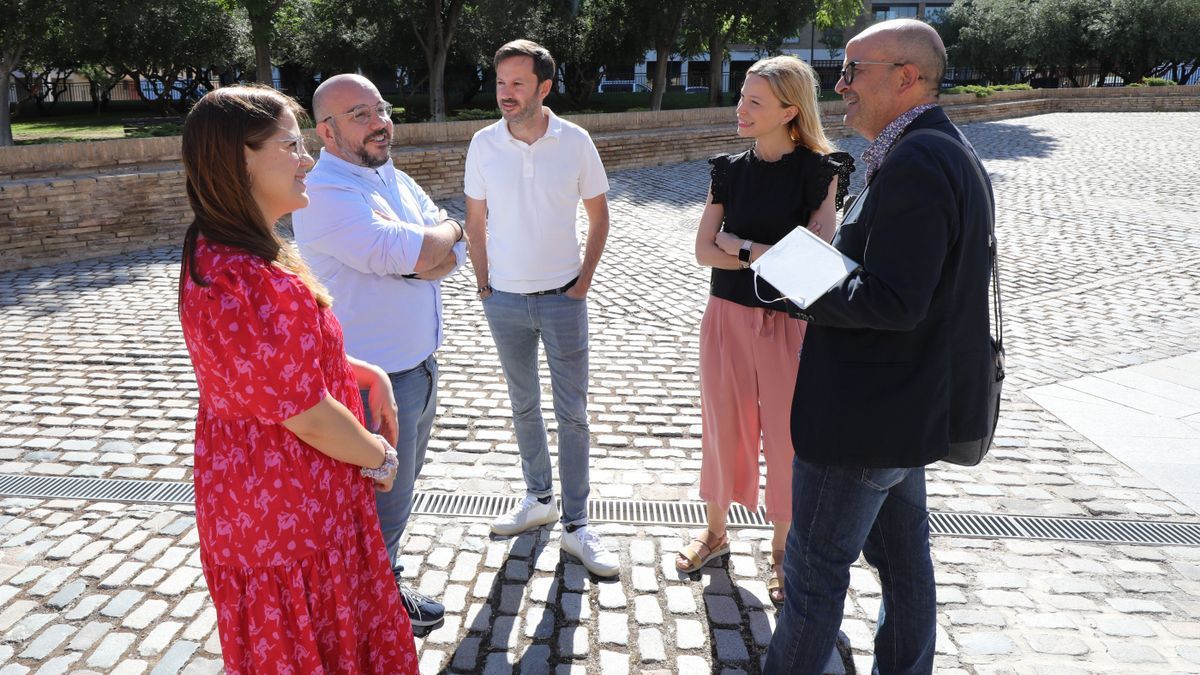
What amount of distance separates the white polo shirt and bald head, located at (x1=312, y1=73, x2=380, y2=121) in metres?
0.83

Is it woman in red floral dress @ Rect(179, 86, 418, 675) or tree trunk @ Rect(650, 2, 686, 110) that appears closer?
woman in red floral dress @ Rect(179, 86, 418, 675)

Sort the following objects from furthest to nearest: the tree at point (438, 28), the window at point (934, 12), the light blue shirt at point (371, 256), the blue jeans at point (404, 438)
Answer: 1. the window at point (934, 12)
2. the tree at point (438, 28)
3. the blue jeans at point (404, 438)
4. the light blue shirt at point (371, 256)

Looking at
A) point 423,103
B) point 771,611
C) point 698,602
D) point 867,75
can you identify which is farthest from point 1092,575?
point 423,103

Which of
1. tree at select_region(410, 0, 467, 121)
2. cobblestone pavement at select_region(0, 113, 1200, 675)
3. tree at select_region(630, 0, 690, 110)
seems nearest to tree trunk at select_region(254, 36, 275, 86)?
tree at select_region(410, 0, 467, 121)

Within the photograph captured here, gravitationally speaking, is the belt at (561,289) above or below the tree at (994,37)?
below

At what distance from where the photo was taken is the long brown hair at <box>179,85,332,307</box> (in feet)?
6.48

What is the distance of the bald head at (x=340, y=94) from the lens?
9.25 feet

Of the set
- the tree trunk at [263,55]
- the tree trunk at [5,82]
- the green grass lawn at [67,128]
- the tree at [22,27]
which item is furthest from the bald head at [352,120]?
the green grass lawn at [67,128]

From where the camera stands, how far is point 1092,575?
12.2 ft

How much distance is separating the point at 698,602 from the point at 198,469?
2081 millimetres

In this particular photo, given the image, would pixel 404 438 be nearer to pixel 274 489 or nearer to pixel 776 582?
pixel 274 489

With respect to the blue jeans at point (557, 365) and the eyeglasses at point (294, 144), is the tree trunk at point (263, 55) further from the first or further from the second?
the eyeglasses at point (294, 144)

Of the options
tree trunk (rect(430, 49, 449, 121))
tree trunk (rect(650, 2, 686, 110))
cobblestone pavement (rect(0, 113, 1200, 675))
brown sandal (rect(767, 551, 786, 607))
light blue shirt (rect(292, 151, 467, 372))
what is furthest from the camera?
tree trunk (rect(650, 2, 686, 110))

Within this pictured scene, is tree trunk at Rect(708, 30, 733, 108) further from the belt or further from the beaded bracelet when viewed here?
the beaded bracelet
